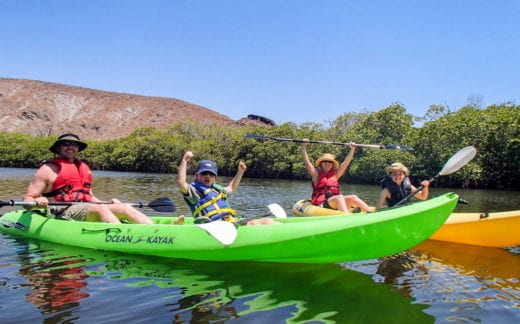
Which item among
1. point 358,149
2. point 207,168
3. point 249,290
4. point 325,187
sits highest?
point 358,149

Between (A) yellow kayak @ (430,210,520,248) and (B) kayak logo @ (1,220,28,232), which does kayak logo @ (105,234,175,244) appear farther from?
(A) yellow kayak @ (430,210,520,248)

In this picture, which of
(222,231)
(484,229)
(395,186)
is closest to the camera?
(222,231)

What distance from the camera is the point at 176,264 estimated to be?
5.16 m

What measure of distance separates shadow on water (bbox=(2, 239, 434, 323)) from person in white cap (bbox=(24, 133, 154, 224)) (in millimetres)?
685

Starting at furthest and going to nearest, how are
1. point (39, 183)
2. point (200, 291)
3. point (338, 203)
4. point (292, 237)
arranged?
point (338, 203), point (39, 183), point (292, 237), point (200, 291)

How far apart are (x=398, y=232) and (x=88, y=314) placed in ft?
9.53

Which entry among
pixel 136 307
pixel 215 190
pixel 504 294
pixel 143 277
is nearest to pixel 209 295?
pixel 136 307

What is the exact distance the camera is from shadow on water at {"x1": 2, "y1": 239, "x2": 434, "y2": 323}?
3.50 metres

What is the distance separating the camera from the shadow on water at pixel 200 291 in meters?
3.50

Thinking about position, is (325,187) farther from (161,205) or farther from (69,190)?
(69,190)

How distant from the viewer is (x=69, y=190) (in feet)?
20.6

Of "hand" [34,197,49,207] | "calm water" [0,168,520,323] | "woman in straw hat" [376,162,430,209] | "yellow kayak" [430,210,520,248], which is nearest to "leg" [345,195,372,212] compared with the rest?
"woman in straw hat" [376,162,430,209]

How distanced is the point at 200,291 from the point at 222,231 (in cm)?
75

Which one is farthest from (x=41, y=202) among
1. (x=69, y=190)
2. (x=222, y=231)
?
(x=222, y=231)
